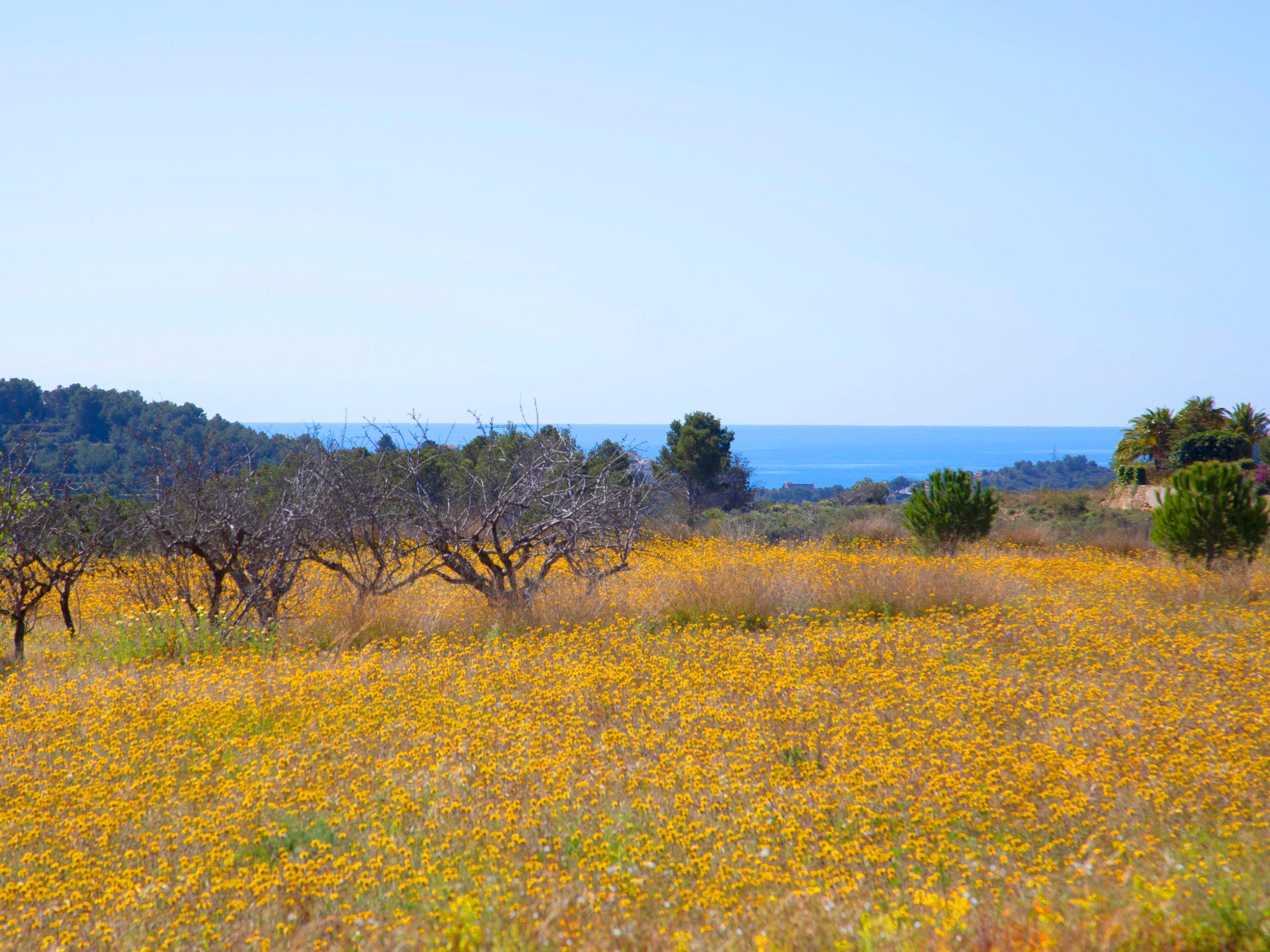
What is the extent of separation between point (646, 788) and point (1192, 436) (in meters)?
29.8

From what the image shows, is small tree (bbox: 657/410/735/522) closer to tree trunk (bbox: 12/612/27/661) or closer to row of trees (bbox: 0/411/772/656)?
row of trees (bbox: 0/411/772/656)

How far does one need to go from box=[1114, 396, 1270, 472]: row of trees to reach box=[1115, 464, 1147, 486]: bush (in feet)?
2.59

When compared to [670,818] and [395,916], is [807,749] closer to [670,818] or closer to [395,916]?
[670,818]

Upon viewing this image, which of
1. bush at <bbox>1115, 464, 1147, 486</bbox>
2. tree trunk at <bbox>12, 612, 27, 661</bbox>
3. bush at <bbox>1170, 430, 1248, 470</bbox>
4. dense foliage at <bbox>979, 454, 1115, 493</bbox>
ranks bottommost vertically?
dense foliage at <bbox>979, 454, 1115, 493</bbox>

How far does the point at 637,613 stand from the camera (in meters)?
9.53

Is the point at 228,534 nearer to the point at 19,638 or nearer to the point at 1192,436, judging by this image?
the point at 19,638

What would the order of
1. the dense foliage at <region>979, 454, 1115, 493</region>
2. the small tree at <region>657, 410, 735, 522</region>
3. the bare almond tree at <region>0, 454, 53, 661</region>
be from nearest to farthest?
the bare almond tree at <region>0, 454, 53, 661</region>
the small tree at <region>657, 410, 735, 522</region>
the dense foliage at <region>979, 454, 1115, 493</region>

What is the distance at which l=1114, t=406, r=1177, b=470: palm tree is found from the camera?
97.2ft

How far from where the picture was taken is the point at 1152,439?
1176 inches

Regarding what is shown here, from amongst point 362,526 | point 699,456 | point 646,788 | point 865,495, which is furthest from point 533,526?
point 865,495

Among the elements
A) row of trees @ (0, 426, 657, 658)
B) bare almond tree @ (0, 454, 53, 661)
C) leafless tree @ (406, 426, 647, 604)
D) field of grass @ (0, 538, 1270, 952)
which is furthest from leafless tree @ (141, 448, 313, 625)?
leafless tree @ (406, 426, 647, 604)

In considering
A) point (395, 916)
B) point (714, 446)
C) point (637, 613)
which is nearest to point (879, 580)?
point (637, 613)

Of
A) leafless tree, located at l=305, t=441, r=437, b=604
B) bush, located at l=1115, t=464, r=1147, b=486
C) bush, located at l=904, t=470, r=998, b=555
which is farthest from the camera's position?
bush, located at l=1115, t=464, r=1147, b=486

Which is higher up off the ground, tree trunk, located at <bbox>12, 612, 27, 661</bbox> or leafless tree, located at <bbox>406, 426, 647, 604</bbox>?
leafless tree, located at <bbox>406, 426, 647, 604</bbox>
